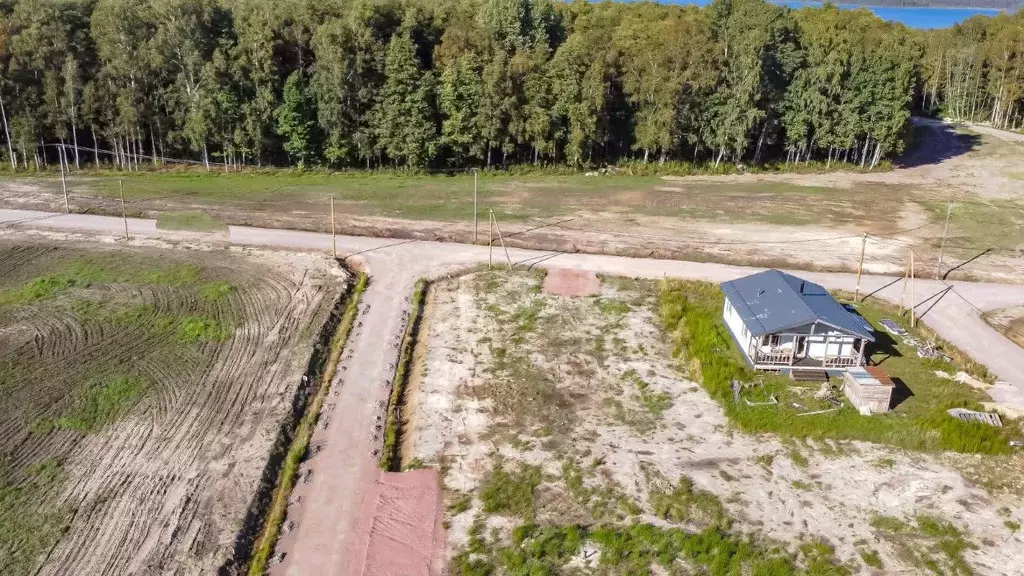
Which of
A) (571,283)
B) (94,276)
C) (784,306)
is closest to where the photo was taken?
(784,306)

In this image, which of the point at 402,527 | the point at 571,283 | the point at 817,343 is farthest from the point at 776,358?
the point at 402,527

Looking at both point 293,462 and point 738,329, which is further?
point 738,329

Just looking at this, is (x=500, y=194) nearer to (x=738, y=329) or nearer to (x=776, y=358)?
(x=738, y=329)

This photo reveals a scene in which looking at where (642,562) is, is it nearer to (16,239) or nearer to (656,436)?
(656,436)

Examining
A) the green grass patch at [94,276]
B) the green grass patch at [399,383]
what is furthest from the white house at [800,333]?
the green grass patch at [94,276]

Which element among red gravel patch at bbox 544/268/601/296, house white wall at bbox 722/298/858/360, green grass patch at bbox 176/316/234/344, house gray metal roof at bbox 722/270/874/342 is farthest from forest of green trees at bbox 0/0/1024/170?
house white wall at bbox 722/298/858/360
